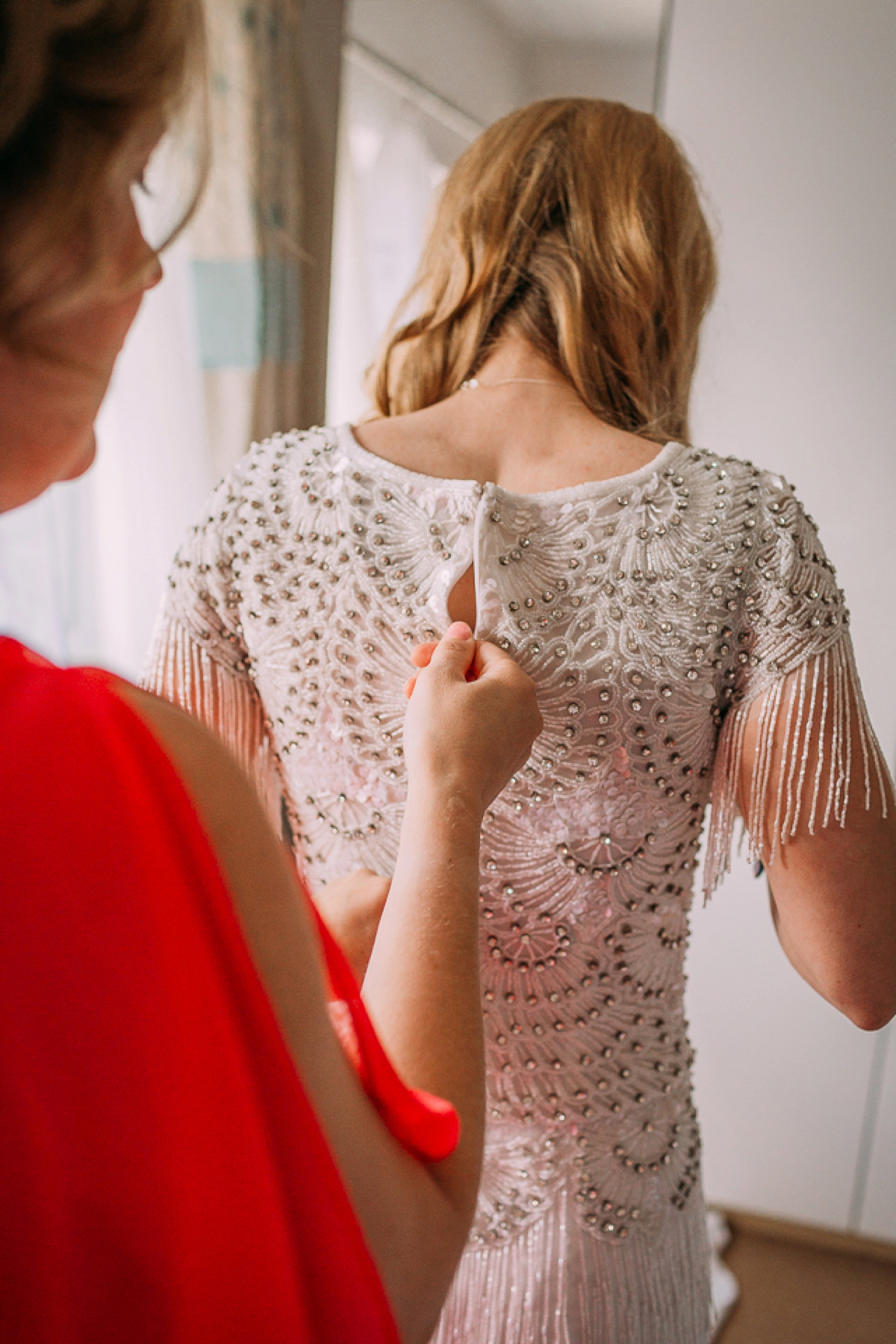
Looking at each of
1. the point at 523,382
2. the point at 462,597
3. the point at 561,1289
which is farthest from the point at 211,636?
the point at 561,1289

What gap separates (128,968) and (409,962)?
6.0 inches

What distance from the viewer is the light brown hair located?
0.27 m

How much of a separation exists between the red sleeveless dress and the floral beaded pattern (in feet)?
1.26

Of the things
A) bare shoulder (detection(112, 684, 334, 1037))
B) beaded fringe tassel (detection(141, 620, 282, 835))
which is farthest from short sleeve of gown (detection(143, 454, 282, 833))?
bare shoulder (detection(112, 684, 334, 1037))

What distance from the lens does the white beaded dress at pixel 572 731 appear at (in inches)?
25.6

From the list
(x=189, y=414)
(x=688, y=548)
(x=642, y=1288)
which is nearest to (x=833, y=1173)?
(x=642, y=1288)

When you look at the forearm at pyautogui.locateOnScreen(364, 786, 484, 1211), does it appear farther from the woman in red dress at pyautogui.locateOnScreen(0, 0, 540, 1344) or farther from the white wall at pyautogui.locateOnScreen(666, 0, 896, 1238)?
the white wall at pyautogui.locateOnScreen(666, 0, 896, 1238)

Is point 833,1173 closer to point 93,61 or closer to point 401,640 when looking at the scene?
point 401,640

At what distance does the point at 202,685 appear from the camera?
2.45 ft

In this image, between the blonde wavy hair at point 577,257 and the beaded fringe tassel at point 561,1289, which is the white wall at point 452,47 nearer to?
the blonde wavy hair at point 577,257

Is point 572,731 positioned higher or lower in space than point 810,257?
lower

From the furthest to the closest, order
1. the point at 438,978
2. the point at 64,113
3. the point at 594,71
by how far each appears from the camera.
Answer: the point at 594,71, the point at 438,978, the point at 64,113

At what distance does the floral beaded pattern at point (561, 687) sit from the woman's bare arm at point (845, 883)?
3cm

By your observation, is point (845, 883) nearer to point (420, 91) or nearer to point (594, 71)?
point (594, 71)
